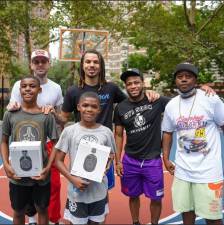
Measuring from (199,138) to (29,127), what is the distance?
173 centimetres

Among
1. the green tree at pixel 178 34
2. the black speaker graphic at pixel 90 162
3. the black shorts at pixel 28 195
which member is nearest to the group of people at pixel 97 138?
the black shorts at pixel 28 195

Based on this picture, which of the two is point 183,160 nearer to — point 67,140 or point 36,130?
point 67,140

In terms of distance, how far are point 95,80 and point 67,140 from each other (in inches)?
34.7

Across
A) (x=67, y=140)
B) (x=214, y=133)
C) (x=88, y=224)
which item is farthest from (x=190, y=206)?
(x=67, y=140)

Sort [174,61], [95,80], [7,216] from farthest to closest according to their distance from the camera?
[174,61] → [7,216] → [95,80]

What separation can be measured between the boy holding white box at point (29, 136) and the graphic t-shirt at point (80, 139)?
0.66ft

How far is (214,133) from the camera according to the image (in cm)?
427

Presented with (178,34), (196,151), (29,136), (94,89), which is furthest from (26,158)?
(178,34)

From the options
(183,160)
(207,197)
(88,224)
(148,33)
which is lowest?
(88,224)

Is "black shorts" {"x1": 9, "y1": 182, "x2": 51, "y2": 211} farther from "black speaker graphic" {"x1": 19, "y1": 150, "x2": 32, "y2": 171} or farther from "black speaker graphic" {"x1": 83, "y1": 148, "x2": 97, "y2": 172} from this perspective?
"black speaker graphic" {"x1": 83, "y1": 148, "x2": 97, "y2": 172}

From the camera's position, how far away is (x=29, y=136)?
4184mm

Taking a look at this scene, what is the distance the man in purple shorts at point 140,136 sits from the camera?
4.82 m

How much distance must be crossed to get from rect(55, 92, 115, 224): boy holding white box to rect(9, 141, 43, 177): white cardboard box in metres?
0.21

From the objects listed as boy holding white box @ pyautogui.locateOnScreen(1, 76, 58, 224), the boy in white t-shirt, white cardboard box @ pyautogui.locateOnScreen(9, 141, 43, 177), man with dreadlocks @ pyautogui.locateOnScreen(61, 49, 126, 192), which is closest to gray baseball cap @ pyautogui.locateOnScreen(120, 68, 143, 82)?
man with dreadlocks @ pyautogui.locateOnScreen(61, 49, 126, 192)
